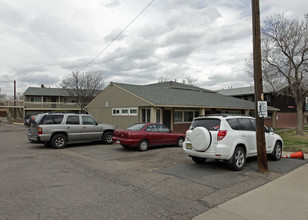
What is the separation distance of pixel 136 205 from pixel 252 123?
5432mm

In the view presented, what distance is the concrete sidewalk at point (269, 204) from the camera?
13.1 ft

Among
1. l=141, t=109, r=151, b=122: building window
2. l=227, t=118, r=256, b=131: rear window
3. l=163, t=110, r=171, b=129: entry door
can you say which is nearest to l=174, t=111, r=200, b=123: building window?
l=163, t=110, r=171, b=129: entry door

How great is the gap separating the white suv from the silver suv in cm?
681

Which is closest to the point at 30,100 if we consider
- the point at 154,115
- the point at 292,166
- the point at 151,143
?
the point at 154,115

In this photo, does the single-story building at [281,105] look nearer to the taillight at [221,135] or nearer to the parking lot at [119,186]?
the parking lot at [119,186]

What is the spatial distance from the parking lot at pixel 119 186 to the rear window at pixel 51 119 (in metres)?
2.88

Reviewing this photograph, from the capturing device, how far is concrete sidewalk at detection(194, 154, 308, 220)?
4004 mm

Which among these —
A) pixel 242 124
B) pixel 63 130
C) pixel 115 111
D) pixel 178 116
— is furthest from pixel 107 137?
pixel 242 124

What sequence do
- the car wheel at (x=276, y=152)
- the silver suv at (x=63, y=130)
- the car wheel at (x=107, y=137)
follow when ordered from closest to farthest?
the car wheel at (x=276, y=152)
the silver suv at (x=63, y=130)
the car wheel at (x=107, y=137)

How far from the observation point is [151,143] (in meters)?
11.3

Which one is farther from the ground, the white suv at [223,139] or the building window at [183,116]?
the building window at [183,116]

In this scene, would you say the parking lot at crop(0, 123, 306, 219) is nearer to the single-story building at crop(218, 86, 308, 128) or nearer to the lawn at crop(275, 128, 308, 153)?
the lawn at crop(275, 128, 308, 153)

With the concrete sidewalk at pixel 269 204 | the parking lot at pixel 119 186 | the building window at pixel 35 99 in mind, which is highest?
the building window at pixel 35 99

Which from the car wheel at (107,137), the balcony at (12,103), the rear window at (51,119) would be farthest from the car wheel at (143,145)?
the balcony at (12,103)
